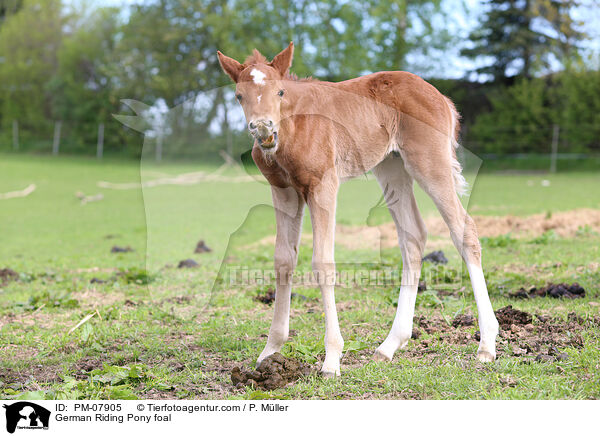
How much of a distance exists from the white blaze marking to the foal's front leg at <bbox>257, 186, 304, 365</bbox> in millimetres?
902

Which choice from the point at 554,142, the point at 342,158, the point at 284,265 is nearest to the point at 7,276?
the point at 284,265

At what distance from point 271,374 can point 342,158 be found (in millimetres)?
1679

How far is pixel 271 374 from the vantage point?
3.77 m

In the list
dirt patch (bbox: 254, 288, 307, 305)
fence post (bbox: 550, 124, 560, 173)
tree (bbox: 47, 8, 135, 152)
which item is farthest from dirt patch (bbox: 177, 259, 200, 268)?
tree (bbox: 47, 8, 135, 152)

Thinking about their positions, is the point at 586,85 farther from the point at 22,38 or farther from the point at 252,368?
the point at 22,38

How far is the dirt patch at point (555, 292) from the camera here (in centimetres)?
572

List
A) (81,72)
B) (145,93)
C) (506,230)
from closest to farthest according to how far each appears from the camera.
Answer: (506,230)
(145,93)
(81,72)

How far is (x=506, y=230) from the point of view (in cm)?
1032

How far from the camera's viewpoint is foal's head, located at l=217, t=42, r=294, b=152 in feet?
11.5

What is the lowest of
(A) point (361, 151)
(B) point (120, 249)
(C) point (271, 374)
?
(B) point (120, 249)

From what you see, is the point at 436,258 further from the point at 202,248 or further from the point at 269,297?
the point at 202,248

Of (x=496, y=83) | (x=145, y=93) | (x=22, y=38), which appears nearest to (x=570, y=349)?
(x=496, y=83)
